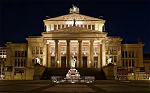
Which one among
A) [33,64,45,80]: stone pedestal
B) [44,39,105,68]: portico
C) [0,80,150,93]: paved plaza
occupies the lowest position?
[0,80,150,93]: paved plaza

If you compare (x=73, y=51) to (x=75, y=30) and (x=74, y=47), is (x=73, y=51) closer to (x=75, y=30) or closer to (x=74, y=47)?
(x=74, y=47)

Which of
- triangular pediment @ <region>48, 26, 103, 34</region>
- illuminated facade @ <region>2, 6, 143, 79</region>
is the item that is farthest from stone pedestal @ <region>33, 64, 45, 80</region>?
triangular pediment @ <region>48, 26, 103, 34</region>

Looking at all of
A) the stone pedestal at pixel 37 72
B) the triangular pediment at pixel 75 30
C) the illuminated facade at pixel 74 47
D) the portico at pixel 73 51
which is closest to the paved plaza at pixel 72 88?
the stone pedestal at pixel 37 72

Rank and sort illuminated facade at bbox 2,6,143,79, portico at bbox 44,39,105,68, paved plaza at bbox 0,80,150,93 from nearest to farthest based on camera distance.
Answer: paved plaza at bbox 0,80,150,93
illuminated facade at bbox 2,6,143,79
portico at bbox 44,39,105,68

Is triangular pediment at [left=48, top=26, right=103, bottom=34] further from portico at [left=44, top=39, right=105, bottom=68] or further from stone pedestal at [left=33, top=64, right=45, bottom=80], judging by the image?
stone pedestal at [left=33, top=64, right=45, bottom=80]

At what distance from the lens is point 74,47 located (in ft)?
282

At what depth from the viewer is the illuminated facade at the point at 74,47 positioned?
7819cm

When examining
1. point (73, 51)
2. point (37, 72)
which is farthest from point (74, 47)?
point (37, 72)

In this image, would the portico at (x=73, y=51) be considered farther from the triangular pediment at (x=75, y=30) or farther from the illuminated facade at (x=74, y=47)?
the triangular pediment at (x=75, y=30)

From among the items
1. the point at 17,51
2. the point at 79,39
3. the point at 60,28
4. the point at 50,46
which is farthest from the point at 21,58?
the point at 79,39

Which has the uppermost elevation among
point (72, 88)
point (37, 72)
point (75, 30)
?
point (75, 30)

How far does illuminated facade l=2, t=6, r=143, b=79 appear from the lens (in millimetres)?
78188

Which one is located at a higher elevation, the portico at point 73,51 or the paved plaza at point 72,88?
the portico at point 73,51

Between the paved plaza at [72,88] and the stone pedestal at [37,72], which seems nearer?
the paved plaza at [72,88]
